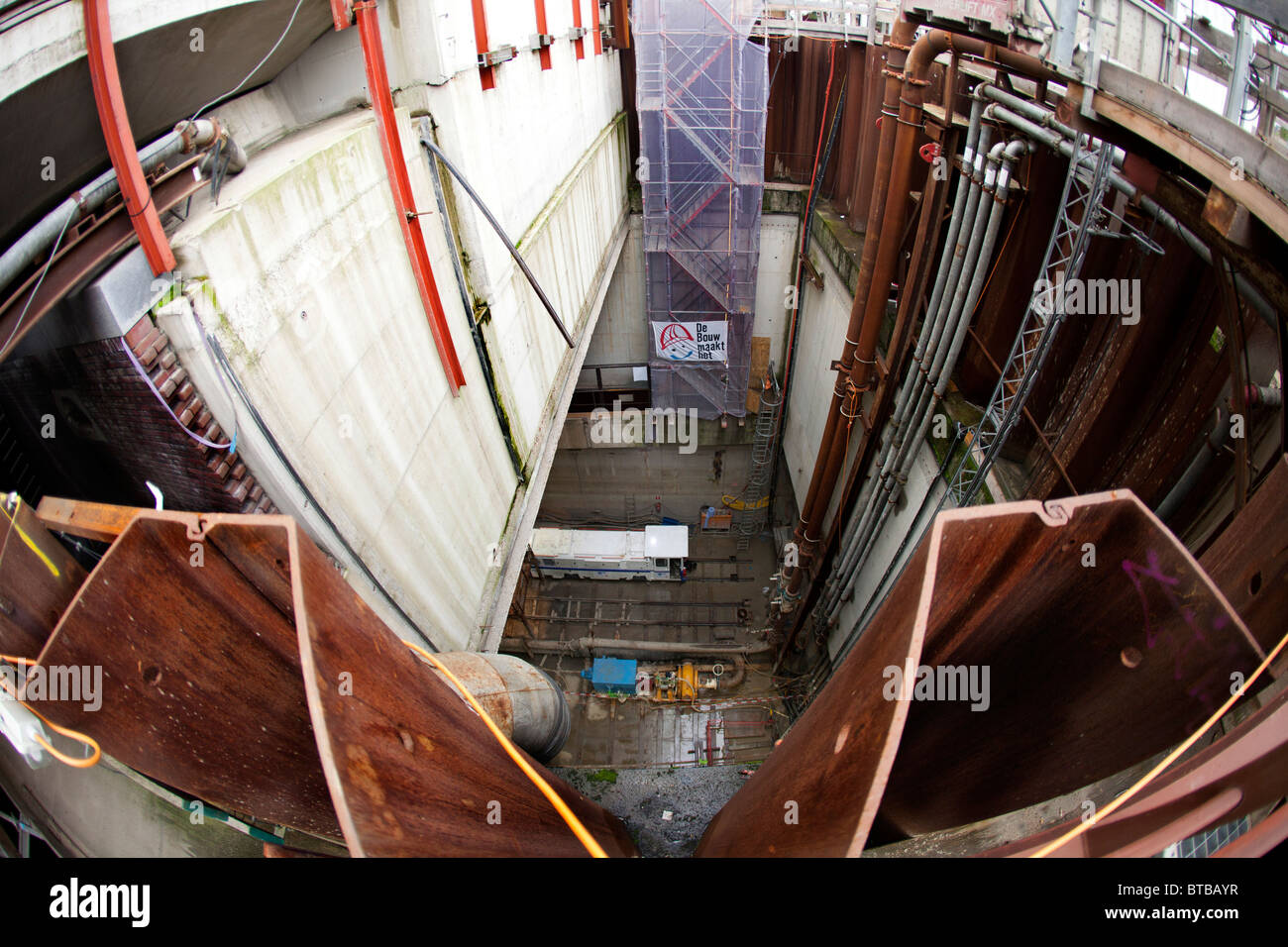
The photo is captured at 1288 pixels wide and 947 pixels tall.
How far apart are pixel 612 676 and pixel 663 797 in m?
4.85

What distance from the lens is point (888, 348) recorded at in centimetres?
784

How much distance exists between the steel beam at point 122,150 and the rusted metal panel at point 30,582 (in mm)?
1080

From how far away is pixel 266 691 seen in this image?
8.34ft

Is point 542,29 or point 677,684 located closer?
point 542,29

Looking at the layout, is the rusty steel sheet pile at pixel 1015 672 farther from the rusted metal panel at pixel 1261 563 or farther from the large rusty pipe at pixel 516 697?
the large rusty pipe at pixel 516 697

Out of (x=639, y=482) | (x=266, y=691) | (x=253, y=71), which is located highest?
(x=639, y=482)

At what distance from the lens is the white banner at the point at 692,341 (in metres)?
13.2

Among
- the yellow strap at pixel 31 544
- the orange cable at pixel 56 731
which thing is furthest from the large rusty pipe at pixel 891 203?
the orange cable at pixel 56 731

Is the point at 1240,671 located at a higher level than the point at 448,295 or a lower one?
lower

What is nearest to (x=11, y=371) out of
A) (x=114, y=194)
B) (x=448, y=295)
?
(x=114, y=194)

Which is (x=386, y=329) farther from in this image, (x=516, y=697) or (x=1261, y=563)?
(x=1261, y=563)

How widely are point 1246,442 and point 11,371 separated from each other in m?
6.28

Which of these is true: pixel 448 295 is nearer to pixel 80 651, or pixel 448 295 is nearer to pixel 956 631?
pixel 80 651

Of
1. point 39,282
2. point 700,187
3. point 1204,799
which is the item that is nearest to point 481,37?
point 39,282
